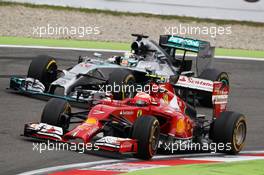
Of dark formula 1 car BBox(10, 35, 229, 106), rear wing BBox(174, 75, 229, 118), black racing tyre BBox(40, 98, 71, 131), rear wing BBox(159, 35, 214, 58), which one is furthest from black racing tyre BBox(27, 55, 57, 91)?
black racing tyre BBox(40, 98, 71, 131)

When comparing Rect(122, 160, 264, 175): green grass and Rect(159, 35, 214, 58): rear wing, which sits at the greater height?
Rect(159, 35, 214, 58): rear wing

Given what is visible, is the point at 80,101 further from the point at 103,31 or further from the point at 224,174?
the point at 103,31

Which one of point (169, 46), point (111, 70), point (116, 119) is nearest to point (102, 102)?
point (116, 119)

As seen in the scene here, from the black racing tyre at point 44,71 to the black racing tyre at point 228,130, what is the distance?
4.88m

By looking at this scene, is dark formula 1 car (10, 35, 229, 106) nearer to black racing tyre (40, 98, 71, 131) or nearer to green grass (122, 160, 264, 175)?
black racing tyre (40, 98, 71, 131)

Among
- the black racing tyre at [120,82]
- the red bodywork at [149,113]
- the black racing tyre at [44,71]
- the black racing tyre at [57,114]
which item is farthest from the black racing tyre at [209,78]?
the black racing tyre at [57,114]

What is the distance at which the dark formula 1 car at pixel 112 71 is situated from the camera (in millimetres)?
15641

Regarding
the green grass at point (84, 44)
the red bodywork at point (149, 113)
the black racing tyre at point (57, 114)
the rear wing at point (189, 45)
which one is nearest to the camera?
the red bodywork at point (149, 113)

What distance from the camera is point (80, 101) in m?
15.1

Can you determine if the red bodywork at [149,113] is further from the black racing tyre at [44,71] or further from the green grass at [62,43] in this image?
the green grass at [62,43]

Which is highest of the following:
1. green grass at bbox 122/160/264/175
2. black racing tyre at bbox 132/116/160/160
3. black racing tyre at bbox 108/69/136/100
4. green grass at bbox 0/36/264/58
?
green grass at bbox 0/36/264/58

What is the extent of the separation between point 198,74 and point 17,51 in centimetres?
573

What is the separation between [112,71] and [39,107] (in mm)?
2071

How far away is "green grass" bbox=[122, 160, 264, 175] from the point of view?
32.6 feet
